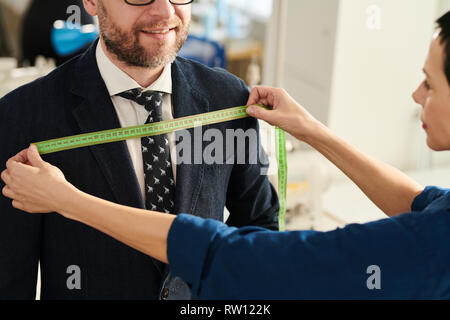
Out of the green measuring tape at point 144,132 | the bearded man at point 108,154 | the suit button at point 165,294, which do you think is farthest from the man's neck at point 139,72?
the suit button at point 165,294

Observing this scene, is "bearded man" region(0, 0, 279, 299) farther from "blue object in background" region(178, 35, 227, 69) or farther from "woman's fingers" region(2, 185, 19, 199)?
"blue object in background" region(178, 35, 227, 69)

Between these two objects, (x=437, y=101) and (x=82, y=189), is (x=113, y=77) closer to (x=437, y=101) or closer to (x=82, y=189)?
(x=82, y=189)

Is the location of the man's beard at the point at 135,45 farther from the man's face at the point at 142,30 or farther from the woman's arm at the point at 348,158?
the woman's arm at the point at 348,158

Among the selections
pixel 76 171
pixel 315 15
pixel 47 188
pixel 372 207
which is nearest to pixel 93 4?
pixel 76 171

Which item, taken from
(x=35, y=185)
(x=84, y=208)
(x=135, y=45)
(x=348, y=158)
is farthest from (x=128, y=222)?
(x=348, y=158)

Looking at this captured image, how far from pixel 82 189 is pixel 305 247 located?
0.84m

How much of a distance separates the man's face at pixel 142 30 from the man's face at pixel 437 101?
0.88 metres

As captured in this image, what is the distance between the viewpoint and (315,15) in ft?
12.4

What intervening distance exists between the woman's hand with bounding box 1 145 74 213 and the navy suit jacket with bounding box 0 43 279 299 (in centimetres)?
13

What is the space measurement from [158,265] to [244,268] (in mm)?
533

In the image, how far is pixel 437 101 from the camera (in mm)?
1475

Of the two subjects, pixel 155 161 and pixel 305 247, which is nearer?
pixel 305 247

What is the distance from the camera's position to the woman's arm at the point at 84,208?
1.49 meters
